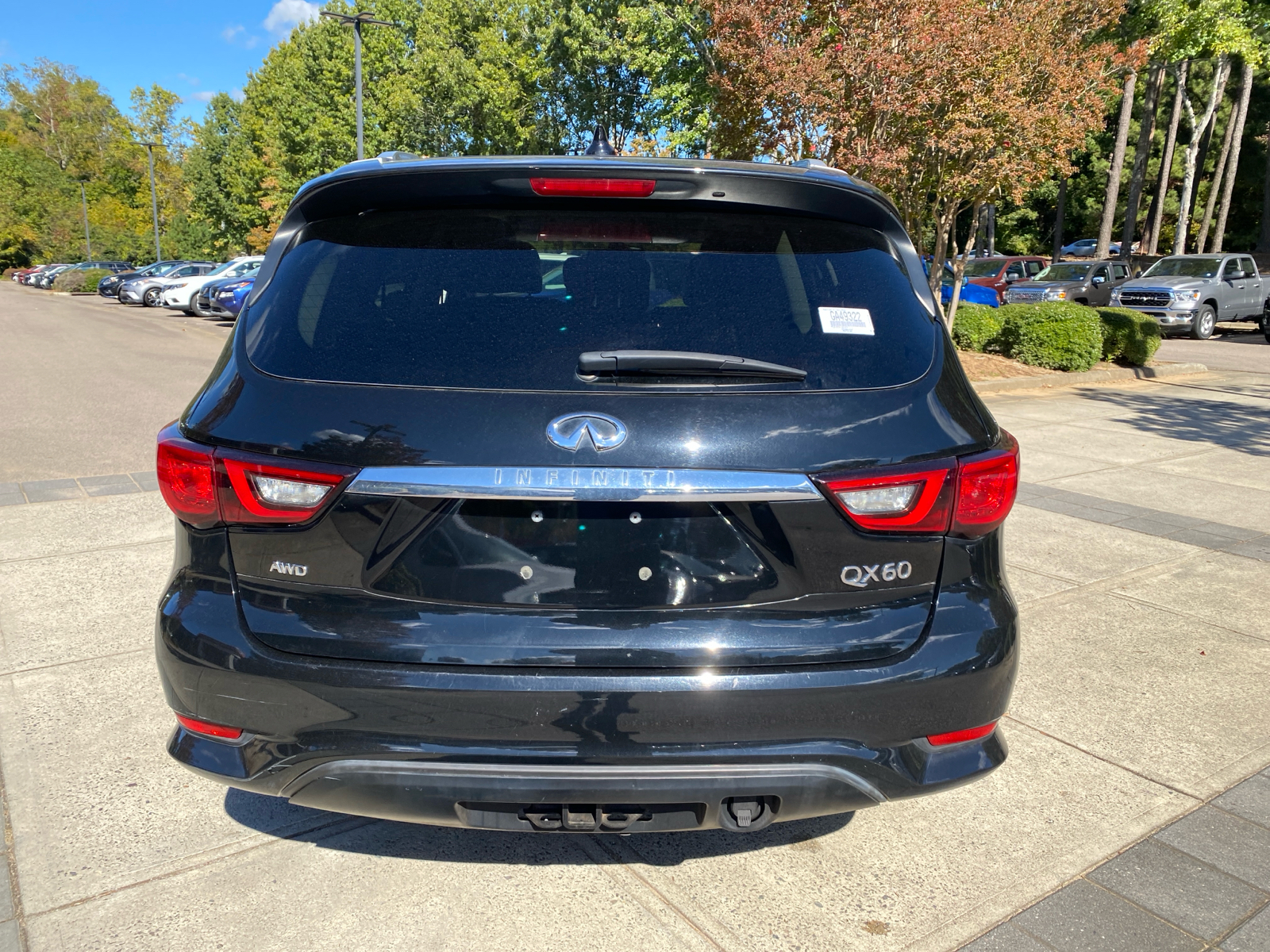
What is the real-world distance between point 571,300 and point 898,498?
85cm

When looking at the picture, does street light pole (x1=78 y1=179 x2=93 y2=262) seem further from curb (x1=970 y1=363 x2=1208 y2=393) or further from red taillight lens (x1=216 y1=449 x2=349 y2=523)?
red taillight lens (x1=216 y1=449 x2=349 y2=523)

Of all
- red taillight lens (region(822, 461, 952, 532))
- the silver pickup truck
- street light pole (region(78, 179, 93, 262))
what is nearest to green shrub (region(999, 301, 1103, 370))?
the silver pickup truck

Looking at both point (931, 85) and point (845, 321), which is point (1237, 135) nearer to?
point (931, 85)

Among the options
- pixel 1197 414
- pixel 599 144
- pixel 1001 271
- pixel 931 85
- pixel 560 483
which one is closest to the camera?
pixel 560 483

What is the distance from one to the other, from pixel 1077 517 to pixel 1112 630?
2.29m

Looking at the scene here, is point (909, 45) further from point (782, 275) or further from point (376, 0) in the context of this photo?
point (376, 0)

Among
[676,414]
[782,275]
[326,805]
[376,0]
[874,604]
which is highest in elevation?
[376,0]

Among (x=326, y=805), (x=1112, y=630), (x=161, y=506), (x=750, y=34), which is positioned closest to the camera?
(x=326, y=805)

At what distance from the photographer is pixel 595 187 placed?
228cm

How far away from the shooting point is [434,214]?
2328 millimetres

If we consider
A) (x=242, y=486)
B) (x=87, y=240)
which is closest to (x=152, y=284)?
(x=242, y=486)

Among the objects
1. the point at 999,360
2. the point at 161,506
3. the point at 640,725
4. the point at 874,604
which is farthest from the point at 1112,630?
the point at 999,360

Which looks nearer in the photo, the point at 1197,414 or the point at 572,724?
the point at 572,724

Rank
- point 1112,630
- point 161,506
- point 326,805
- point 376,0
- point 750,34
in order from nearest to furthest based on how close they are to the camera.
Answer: point 326,805
point 1112,630
point 161,506
point 750,34
point 376,0
